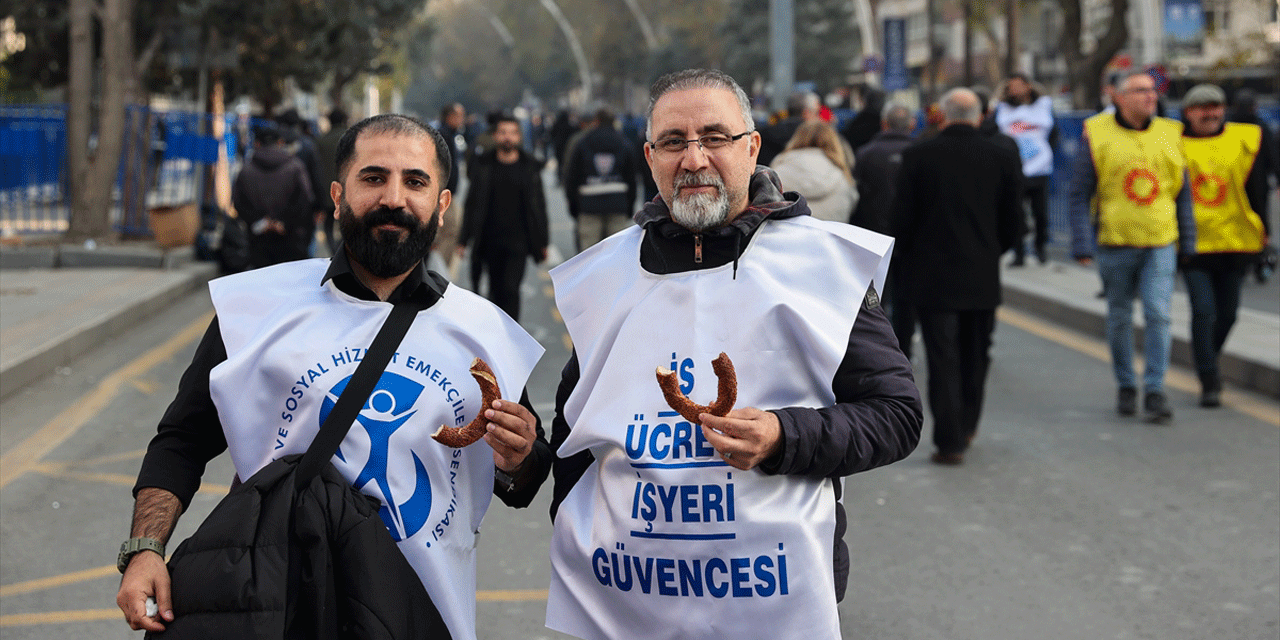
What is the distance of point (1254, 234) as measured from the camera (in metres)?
8.55

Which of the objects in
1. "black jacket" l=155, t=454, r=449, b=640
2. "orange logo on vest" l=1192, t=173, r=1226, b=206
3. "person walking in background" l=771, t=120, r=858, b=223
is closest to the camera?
"black jacket" l=155, t=454, r=449, b=640

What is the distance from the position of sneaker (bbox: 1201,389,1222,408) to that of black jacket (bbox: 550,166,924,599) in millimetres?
6469

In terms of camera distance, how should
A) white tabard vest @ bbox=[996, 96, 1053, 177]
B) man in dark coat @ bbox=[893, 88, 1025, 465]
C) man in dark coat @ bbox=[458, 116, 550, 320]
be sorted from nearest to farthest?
man in dark coat @ bbox=[893, 88, 1025, 465], man in dark coat @ bbox=[458, 116, 550, 320], white tabard vest @ bbox=[996, 96, 1053, 177]

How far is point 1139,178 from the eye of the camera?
26.9 feet

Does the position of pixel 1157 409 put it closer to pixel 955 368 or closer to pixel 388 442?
pixel 955 368

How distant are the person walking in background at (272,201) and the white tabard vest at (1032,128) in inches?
289

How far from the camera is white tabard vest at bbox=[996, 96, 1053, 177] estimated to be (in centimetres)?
1518

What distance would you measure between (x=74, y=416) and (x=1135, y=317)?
24.8ft

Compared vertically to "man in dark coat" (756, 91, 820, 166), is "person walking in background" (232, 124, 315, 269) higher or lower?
lower

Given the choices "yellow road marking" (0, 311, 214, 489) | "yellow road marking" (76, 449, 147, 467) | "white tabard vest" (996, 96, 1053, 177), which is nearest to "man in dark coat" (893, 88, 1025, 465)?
"yellow road marking" (76, 449, 147, 467)

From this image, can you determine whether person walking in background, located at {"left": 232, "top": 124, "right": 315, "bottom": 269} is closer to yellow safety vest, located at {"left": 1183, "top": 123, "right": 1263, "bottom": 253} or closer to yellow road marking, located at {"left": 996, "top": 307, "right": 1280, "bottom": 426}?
yellow road marking, located at {"left": 996, "top": 307, "right": 1280, "bottom": 426}

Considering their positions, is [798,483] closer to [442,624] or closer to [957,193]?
[442,624]

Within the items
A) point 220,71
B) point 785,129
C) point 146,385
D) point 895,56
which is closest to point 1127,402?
point 785,129

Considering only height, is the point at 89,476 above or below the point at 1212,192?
below
